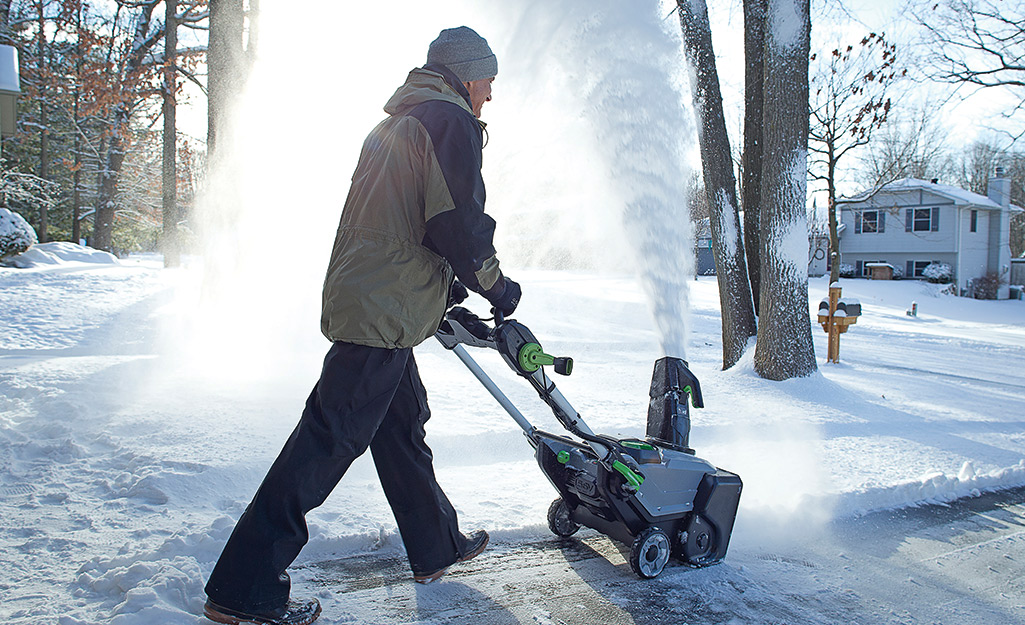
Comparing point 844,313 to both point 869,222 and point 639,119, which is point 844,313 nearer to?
point 639,119

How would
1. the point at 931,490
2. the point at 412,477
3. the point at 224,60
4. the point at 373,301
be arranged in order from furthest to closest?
the point at 224,60
the point at 931,490
the point at 412,477
the point at 373,301

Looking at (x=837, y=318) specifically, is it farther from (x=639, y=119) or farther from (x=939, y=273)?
(x=939, y=273)

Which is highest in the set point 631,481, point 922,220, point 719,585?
point 922,220

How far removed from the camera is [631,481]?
8.60 ft

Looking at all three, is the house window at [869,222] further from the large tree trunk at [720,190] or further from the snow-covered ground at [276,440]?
the large tree trunk at [720,190]

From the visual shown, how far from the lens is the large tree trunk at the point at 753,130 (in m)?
7.83

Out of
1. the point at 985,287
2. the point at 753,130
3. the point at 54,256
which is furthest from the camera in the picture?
the point at 985,287

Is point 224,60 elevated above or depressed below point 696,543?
above

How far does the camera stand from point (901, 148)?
30.0 m

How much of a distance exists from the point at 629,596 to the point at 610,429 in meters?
2.27

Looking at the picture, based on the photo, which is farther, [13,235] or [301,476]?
[13,235]

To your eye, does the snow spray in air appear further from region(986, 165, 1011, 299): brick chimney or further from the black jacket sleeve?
region(986, 165, 1011, 299): brick chimney

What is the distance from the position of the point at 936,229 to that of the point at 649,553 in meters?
37.2

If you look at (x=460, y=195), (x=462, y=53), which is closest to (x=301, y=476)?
(x=460, y=195)
